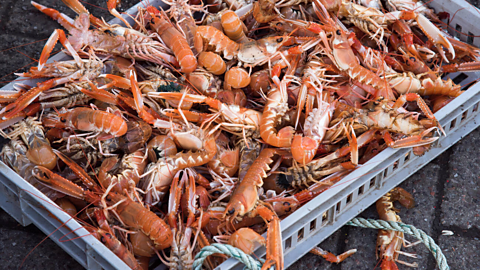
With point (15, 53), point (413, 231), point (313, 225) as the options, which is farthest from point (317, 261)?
point (15, 53)

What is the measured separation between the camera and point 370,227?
246 centimetres

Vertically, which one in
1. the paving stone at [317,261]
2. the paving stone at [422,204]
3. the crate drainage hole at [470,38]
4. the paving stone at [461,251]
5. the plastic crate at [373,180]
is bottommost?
Answer: the paving stone at [317,261]

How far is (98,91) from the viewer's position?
2.42 m

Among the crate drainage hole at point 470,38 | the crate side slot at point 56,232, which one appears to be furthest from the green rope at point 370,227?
the crate drainage hole at point 470,38

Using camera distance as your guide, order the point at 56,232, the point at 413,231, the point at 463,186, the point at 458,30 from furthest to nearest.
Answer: the point at 458,30 < the point at 463,186 < the point at 413,231 < the point at 56,232

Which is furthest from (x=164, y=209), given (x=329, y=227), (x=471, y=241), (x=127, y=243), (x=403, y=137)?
(x=471, y=241)

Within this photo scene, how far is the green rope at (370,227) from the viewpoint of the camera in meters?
1.91

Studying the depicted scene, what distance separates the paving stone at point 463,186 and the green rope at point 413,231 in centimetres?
35

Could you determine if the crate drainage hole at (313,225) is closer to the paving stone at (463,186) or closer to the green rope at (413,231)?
the green rope at (413,231)

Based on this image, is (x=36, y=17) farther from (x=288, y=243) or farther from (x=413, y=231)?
(x=413, y=231)

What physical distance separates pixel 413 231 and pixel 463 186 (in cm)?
62

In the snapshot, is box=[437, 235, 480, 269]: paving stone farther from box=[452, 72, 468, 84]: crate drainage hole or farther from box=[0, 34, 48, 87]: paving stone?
box=[0, 34, 48, 87]: paving stone

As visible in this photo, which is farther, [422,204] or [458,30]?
[458,30]

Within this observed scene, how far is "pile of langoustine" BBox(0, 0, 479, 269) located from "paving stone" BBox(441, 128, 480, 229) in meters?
0.40
